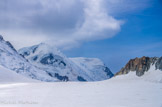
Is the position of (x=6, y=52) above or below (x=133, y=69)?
above

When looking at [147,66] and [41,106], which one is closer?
[41,106]

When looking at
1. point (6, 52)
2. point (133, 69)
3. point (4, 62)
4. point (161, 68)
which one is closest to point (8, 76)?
point (133, 69)

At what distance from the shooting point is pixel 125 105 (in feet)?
38.1

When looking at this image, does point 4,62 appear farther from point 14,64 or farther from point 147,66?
point 147,66

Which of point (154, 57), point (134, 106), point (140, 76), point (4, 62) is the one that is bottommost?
point (134, 106)

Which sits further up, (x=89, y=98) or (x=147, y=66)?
(x=147, y=66)

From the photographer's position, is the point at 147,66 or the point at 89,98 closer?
the point at 89,98

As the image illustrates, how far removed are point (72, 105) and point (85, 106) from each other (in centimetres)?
Answer: 72

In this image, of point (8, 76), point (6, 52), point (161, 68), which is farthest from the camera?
point (6, 52)

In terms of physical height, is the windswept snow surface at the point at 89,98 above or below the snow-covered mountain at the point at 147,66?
below

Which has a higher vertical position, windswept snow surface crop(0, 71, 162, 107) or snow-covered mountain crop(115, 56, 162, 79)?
snow-covered mountain crop(115, 56, 162, 79)

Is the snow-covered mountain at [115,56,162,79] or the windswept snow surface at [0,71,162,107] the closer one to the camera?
the windswept snow surface at [0,71,162,107]

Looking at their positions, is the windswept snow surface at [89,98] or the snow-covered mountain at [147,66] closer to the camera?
the windswept snow surface at [89,98]

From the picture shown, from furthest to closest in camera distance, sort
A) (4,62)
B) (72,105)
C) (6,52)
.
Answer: (6,52) → (4,62) → (72,105)
